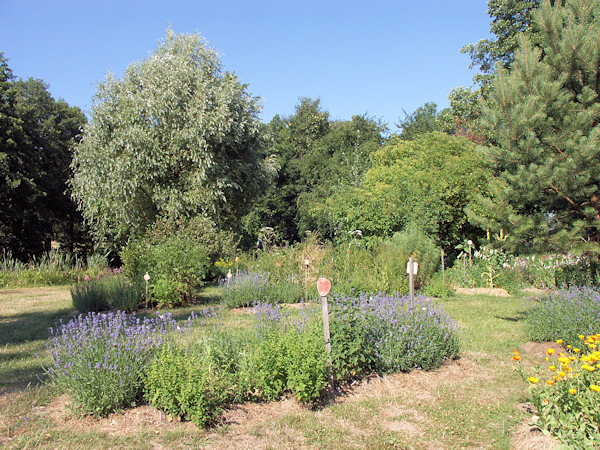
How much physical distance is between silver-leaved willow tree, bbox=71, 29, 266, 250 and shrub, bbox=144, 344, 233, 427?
11.5 meters

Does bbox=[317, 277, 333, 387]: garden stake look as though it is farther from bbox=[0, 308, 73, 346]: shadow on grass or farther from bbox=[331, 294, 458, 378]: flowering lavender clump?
bbox=[0, 308, 73, 346]: shadow on grass

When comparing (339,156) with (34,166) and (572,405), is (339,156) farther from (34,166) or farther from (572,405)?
(572,405)

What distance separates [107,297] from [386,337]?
254 inches

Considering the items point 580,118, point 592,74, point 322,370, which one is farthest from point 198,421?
point 592,74

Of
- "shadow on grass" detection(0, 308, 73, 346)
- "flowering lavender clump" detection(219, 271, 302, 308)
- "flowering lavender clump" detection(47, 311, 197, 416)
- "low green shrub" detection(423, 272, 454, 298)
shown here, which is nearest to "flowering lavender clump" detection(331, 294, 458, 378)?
"flowering lavender clump" detection(47, 311, 197, 416)

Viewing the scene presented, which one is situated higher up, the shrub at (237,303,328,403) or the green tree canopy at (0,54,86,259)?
the green tree canopy at (0,54,86,259)

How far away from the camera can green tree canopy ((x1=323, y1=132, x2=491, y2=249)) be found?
43.0 ft

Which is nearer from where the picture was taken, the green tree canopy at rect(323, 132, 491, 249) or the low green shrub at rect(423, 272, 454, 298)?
the low green shrub at rect(423, 272, 454, 298)

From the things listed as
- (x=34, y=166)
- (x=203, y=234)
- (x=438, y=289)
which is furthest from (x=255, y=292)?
(x=34, y=166)

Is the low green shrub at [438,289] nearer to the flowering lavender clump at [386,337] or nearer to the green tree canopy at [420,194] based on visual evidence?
the green tree canopy at [420,194]

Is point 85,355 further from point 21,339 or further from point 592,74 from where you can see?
point 592,74

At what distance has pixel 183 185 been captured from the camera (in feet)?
51.9

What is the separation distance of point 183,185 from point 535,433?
1393cm

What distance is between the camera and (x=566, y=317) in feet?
18.6
